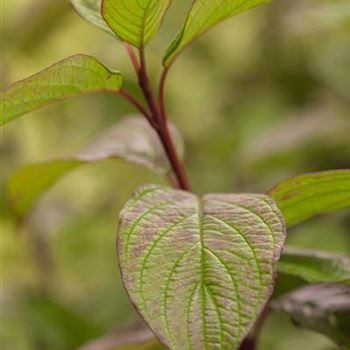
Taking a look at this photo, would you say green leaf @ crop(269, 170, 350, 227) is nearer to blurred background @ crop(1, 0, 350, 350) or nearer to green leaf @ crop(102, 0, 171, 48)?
green leaf @ crop(102, 0, 171, 48)

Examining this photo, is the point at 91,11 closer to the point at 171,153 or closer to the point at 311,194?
the point at 171,153

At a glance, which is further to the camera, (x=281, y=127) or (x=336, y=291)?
(x=281, y=127)

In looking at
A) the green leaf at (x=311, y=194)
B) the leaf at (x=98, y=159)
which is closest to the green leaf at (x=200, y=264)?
the green leaf at (x=311, y=194)

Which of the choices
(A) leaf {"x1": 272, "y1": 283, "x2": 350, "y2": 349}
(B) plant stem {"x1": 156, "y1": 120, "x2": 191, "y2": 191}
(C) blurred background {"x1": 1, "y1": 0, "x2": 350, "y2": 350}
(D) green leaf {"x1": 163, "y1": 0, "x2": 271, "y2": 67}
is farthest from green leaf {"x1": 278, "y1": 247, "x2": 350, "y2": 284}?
(C) blurred background {"x1": 1, "y1": 0, "x2": 350, "y2": 350}

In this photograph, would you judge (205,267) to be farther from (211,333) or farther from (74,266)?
(74,266)

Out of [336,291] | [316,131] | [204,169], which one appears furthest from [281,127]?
[336,291]

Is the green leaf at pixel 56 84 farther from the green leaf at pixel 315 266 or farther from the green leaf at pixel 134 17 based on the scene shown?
the green leaf at pixel 315 266
